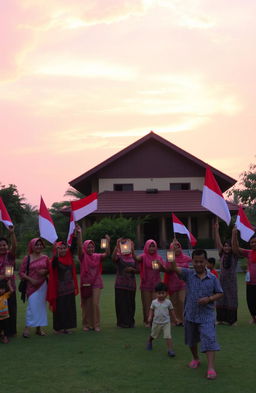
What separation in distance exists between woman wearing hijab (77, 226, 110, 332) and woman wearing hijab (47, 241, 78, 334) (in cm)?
31

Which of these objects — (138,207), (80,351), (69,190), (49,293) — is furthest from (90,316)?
(69,190)

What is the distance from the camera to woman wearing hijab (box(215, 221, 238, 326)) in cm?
885

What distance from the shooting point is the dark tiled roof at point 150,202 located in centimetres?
2759

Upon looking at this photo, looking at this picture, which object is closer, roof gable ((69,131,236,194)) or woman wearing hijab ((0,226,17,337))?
woman wearing hijab ((0,226,17,337))

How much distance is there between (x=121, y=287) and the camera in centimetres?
884

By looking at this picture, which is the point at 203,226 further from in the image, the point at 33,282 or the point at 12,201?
the point at 33,282

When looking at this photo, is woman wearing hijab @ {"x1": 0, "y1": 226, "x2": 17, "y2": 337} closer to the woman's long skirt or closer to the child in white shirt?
the woman's long skirt

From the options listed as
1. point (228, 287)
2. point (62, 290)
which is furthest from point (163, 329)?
point (228, 287)

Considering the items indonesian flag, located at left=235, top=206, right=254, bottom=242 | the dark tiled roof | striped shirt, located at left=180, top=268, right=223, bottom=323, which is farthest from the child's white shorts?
the dark tiled roof

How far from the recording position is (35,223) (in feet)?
193

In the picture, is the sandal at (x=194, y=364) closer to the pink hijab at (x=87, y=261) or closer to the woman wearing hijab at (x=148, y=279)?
the woman wearing hijab at (x=148, y=279)

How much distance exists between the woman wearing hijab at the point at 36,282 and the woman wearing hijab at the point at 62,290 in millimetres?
107

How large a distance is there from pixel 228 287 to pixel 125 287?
1.77 m

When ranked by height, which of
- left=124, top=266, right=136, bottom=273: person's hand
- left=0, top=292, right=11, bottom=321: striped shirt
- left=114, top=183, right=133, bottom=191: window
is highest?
left=114, top=183, right=133, bottom=191: window
